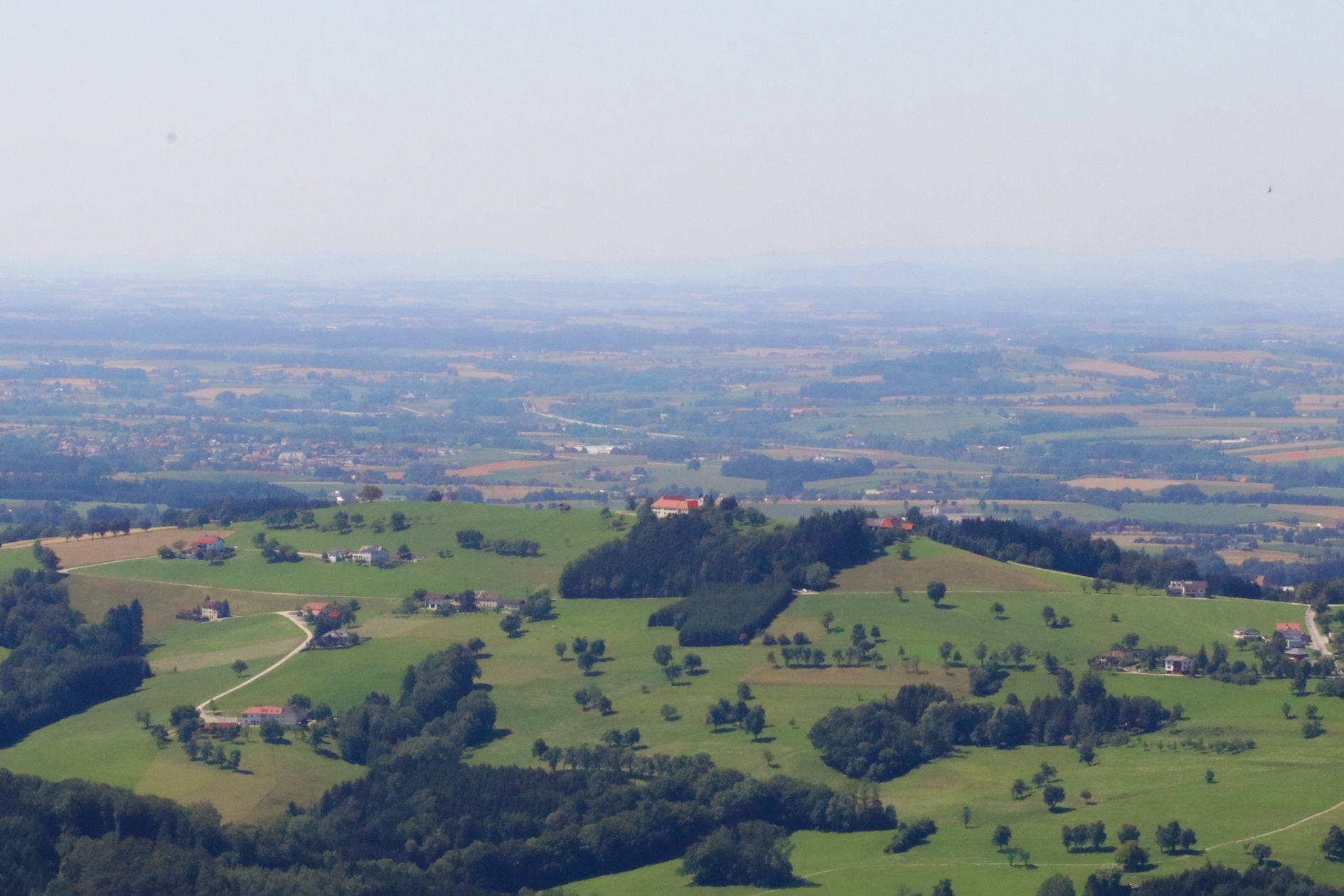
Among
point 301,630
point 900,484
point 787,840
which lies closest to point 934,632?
point 787,840

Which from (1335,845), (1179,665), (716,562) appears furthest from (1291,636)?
(716,562)

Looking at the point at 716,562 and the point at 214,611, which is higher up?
the point at 716,562

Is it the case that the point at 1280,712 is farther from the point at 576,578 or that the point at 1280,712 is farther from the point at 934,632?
the point at 576,578

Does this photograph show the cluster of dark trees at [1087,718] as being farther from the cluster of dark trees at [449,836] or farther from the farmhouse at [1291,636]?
the cluster of dark trees at [449,836]

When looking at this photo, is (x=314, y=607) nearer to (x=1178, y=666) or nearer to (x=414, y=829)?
(x=414, y=829)

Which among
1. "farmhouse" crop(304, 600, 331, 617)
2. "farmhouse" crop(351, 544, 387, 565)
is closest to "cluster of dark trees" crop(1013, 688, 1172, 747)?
"farmhouse" crop(304, 600, 331, 617)

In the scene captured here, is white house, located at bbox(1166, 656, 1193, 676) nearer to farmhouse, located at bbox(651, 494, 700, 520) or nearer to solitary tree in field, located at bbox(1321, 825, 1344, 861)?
solitary tree in field, located at bbox(1321, 825, 1344, 861)
